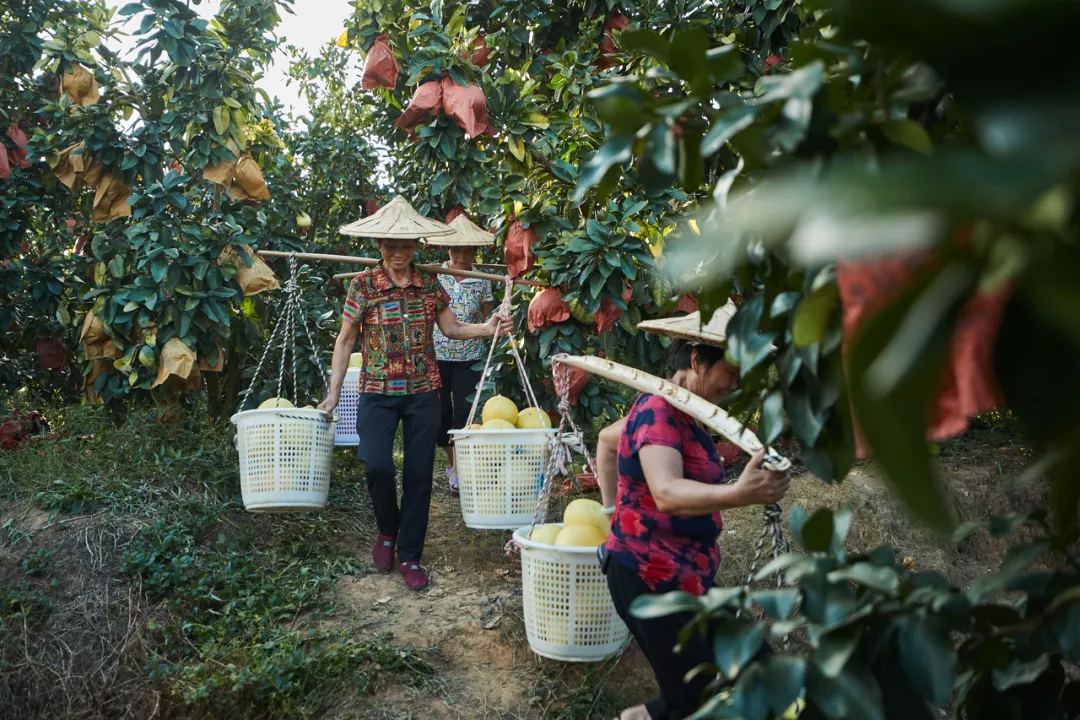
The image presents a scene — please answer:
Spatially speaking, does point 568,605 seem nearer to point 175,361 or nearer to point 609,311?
point 609,311

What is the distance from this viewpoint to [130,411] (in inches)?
191

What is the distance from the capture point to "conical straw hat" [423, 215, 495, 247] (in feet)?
15.3

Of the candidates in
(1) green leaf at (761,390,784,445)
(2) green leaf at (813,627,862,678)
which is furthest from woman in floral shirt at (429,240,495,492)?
(2) green leaf at (813,627,862,678)

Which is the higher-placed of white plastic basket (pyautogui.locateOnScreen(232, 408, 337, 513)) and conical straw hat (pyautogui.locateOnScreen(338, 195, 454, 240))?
conical straw hat (pyautogui.locateOnScreen(338, 195, 454, 240))

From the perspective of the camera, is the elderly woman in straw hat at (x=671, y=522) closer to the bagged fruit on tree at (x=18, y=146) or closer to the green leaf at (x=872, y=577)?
the green leaf at (x=872, y=577)

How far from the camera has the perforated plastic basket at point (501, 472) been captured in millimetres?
3447

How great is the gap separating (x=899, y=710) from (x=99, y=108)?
4.74m

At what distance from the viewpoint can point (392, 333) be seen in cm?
384

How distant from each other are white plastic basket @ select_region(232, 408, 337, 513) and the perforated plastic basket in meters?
0.61

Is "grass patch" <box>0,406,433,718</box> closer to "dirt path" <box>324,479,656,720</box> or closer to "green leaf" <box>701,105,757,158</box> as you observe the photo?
"dirt path" <box>324,479,656,720</box>

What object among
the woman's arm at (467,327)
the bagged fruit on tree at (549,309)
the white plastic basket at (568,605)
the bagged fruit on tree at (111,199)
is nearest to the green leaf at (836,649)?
the white plastic basket at (568,605)

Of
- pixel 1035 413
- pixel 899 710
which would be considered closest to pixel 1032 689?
pixel 899 710

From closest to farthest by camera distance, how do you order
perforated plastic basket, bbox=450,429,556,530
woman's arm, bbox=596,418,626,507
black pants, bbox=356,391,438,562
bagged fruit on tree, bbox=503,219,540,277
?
woman's arm, bbox=596,418,626,507 → perforated plastic basket, bbox=450,429,556,530 → black pants, bbox=356,391,438,562 → bagged fruit on tree, bbox=503,219,540,277

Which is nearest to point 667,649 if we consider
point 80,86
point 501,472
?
point 501,472
